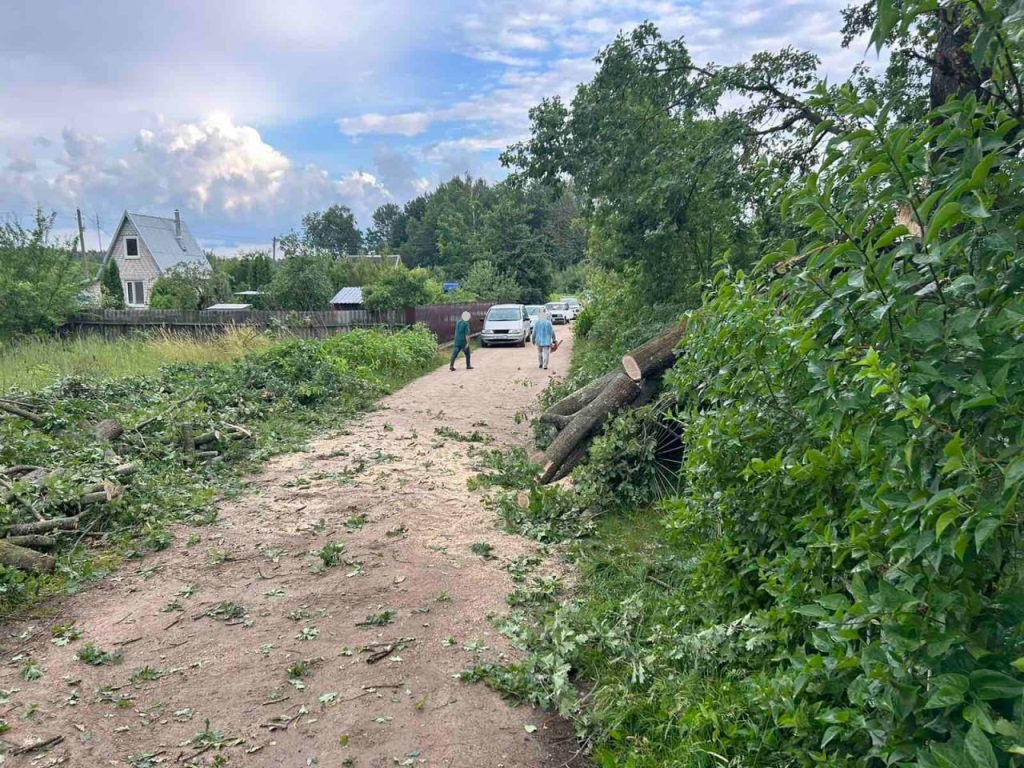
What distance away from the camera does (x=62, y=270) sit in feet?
72.7

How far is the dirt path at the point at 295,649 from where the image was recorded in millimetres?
3275

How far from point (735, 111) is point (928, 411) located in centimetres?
939

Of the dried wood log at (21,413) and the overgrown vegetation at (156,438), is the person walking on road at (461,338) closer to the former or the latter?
the overgrown vegetation at (156,438)

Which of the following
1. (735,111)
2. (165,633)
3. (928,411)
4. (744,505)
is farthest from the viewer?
(735,111)

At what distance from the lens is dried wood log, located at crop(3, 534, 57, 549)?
5320mm

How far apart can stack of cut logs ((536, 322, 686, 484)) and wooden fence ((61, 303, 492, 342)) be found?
47.0ft

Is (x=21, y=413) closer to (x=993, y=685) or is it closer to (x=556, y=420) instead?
(x=556, y=420)

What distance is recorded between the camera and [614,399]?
761cm

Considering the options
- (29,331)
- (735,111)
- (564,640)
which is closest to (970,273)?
(564,640)

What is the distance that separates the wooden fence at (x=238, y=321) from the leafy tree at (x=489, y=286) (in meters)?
18.1

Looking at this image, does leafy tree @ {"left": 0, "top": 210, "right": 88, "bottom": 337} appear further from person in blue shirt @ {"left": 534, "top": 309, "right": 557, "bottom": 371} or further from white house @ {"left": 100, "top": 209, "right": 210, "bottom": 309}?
white house @ {"left": 100, "top": 209, "right": 210, "bottom": 309}

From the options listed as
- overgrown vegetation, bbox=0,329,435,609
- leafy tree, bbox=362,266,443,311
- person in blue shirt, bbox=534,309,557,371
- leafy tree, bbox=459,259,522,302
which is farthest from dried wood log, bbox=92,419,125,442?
leafy tree, bbox=459,259,522,302

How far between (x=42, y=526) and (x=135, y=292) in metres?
45.1

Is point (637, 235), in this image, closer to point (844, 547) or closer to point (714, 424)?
point (714, 424)
